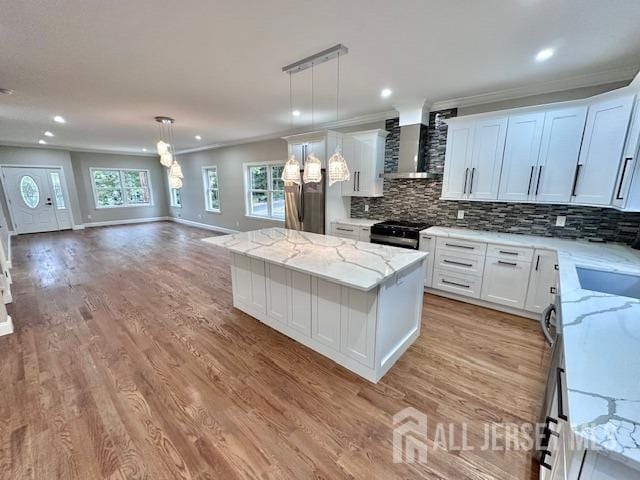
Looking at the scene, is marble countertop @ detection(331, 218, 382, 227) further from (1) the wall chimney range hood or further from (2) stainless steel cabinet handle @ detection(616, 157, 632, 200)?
(2) stainless steel cabinet handle @ detection(616, 157, 632, 200)

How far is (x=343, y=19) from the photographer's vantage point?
1.82m

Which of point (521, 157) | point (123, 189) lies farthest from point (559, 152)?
point (123, 189)

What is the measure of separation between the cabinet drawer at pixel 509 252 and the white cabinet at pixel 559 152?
604 mm

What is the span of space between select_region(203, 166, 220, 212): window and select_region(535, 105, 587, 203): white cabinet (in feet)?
24.5

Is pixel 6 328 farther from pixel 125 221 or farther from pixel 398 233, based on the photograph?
pixel 125 221

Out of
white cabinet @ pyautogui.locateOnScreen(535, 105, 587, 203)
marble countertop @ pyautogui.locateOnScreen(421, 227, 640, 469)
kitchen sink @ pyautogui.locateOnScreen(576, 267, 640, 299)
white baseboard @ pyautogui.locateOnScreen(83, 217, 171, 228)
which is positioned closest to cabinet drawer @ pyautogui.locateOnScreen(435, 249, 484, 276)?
white cabinet @ pyautogui.locateOnScreen(535, 105, 587, 203)

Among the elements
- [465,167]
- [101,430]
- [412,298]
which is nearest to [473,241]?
[465,167]

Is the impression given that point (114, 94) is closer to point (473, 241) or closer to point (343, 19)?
point (343, 19)

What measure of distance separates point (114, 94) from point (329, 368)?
4078mm

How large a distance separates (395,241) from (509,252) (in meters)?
1.31

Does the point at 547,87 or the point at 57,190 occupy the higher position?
the point at 547,87


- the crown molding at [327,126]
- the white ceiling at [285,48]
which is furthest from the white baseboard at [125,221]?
the white ceiling at [285,48]

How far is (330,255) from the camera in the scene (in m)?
2.34

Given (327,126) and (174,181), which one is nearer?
(174,181)
